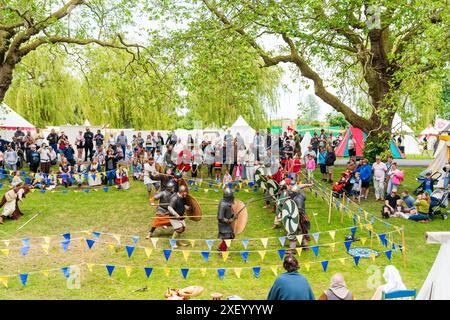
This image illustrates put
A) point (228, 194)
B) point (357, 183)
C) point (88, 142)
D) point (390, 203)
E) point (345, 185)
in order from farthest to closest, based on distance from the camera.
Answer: point (88, 142) < point (345, 185) < point (357, 183) < point (390, 203) < point (228, 194)

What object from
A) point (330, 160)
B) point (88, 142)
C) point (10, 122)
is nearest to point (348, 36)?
point (330, 160)

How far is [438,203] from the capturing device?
15.2 metres

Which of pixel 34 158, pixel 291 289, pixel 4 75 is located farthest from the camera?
pixel 34 158

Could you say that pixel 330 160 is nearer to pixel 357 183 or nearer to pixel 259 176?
pixel 357 183

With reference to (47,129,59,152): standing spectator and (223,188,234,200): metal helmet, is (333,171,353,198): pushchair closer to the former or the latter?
(223,188,234,200): metal helmet

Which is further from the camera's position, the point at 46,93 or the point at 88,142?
the point at 46,93

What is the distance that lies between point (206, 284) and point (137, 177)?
37.9 feet

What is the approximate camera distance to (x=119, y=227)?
14484 mm

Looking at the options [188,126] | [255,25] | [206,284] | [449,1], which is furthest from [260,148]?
[188,126]

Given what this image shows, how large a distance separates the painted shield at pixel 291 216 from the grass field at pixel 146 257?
67 cm

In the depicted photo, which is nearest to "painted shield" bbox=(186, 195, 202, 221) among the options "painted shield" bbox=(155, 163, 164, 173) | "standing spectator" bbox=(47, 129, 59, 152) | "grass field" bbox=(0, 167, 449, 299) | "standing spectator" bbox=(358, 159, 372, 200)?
"grass field" bbox=(0, 167, 449, 299)

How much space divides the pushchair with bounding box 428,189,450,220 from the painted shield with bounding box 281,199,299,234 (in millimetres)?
5792

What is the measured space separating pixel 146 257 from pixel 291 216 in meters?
3.54

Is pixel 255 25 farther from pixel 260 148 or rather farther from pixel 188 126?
pixel 188 126
